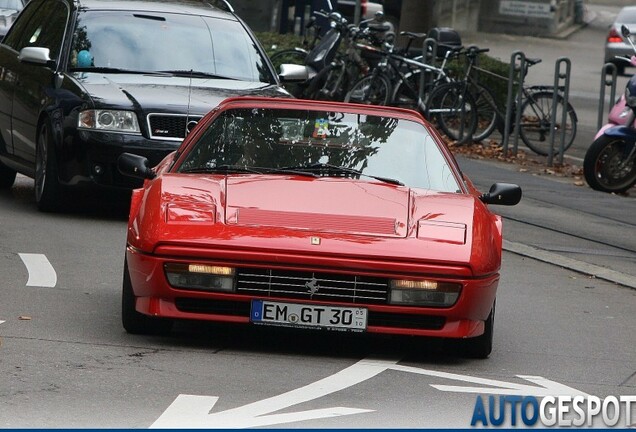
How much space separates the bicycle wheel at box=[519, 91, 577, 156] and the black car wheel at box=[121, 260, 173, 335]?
509 inches

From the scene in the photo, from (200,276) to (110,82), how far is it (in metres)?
5.88

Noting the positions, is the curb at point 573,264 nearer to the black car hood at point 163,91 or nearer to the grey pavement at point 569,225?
the grey pavement at point 569,225

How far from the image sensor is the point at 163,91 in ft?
44.5

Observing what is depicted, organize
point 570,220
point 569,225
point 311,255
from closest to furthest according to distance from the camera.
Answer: point 311,255
point 569,225
point 570,220

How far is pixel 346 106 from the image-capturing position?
32.3ft

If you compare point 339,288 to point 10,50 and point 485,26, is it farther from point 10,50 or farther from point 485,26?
point 485,26

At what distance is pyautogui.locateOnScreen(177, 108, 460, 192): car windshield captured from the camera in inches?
361

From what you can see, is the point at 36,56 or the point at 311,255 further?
the point at 36,56

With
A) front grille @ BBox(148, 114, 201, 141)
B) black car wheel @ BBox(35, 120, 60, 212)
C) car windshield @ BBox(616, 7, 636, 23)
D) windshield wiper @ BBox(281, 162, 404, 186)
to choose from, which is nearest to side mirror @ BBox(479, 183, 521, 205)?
windshield wiper @ BBox(281, 162, 404, 186)

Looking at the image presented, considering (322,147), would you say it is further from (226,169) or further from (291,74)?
(291,74)

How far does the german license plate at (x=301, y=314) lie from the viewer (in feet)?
→ 26.6

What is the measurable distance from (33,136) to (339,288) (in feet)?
21.7

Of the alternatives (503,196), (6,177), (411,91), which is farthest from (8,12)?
(503,196)

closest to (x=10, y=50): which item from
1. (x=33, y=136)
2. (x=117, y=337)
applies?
(x=33, y=136)
